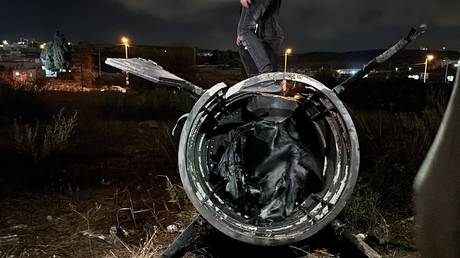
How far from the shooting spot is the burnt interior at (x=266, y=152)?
13.7 feet

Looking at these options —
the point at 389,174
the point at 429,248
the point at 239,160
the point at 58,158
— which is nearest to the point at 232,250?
the point at 239,160

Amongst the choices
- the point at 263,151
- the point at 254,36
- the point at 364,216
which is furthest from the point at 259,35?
the point at 364,216

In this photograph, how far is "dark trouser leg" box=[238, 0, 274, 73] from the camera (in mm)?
5004

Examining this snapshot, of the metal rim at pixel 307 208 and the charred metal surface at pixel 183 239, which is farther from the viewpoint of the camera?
the charred metal surface at pixel 183 239

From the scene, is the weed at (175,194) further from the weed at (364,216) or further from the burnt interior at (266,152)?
the weed at (364,216)

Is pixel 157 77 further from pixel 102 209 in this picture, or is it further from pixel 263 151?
pixel 102 209

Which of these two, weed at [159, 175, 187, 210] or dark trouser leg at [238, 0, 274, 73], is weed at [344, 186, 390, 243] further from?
weed at [159, 175, 187, 210]

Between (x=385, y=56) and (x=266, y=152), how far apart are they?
1.34 meters

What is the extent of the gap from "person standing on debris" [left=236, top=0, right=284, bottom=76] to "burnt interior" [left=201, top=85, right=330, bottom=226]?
0.75m

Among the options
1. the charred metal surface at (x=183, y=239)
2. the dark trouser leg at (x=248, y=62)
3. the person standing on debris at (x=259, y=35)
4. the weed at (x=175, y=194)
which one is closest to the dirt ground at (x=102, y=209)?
the weed at (x=175, y=194)

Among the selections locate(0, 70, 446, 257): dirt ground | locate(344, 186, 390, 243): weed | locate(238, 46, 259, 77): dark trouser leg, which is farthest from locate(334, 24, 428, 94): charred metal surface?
locate(344, 186, 390, 243): weed

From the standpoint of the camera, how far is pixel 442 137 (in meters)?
1.21

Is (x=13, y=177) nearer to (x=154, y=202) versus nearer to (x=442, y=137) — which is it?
(x=154, y=202)

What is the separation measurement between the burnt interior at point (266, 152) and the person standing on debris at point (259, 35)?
0.75 m
